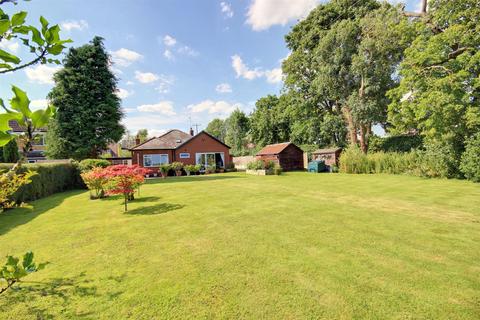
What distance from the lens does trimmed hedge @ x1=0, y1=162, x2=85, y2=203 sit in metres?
10.5

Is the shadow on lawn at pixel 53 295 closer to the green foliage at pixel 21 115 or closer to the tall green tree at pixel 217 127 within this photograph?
the green foliage at pixel 21 115

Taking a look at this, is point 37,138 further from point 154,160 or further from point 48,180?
point 154,160

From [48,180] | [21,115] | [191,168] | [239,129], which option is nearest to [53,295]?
[21,115]

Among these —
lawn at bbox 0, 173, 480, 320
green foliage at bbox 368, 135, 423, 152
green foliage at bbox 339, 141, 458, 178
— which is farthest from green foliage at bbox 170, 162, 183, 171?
green foliage at bbox 368, 135, 423, 152

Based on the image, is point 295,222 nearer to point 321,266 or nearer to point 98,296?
point 321,266

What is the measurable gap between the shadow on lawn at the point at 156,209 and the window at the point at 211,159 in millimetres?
17664

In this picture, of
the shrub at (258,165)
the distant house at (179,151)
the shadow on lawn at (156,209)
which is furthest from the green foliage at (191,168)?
the shadow on lawn at (156,209)

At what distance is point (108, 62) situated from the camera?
21031 mm

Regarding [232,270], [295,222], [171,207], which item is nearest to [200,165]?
[171,207]

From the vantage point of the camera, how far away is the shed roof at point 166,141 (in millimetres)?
25156

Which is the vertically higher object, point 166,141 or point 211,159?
point 166,141

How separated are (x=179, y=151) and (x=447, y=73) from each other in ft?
76.2

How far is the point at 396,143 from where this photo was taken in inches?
819

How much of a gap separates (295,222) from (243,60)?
66.9ft
